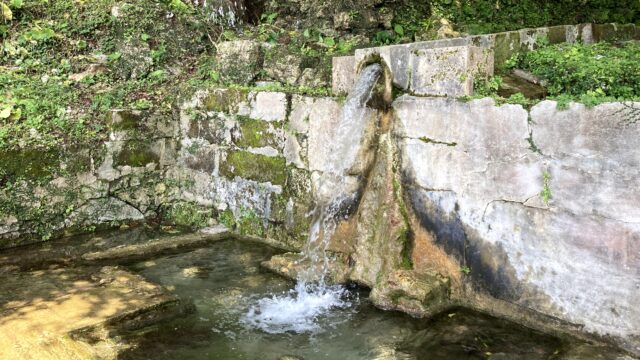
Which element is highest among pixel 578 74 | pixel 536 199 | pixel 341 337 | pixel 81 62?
pixel 81 62

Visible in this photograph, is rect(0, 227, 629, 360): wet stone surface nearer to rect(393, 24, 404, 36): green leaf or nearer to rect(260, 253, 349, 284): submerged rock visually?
rect(260, 253, 349, 284): submerged rock

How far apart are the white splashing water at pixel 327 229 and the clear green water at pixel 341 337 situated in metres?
0.12

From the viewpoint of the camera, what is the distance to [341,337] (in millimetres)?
3516

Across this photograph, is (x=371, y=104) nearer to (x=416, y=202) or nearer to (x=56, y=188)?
(x=416, y=202)

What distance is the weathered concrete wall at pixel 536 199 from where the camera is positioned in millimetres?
3150

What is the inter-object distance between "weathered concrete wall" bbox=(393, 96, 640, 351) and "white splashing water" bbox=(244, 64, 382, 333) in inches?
14.3

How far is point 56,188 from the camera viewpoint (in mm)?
5535

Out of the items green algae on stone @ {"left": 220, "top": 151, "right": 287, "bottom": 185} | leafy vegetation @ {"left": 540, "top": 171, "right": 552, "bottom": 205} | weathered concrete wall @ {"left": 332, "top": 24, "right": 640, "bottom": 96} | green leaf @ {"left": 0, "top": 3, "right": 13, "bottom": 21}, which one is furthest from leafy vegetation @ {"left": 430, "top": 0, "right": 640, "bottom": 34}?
green leaf @ {"left": 0, "top": 3, "right": 13, "bottom": 21}

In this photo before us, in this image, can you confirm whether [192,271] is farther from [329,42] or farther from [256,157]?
[329,42]

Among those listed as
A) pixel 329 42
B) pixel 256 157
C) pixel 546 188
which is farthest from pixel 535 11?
pixel 546 188

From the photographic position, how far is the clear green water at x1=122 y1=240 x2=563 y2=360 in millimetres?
3273

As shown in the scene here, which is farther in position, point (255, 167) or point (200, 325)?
point (255, 167)

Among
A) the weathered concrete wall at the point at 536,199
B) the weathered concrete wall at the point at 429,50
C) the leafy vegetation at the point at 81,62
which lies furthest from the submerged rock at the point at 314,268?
the leafy vegetation at the point at 81,62

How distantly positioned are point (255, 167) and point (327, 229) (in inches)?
55.5
